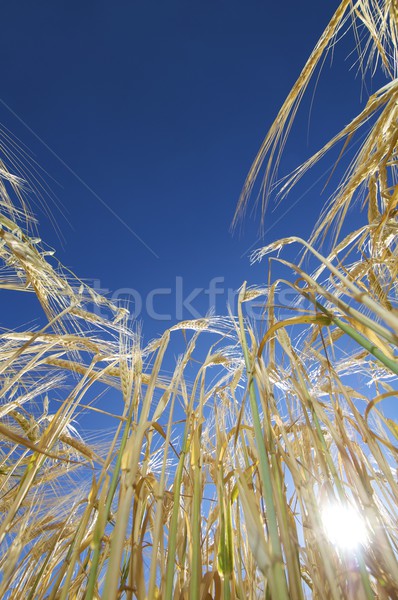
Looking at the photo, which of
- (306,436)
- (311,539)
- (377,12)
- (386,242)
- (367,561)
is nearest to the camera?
(367,561)

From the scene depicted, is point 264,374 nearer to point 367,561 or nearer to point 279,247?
point 367,561

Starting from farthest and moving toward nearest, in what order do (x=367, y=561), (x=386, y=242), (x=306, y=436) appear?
(x=386, y=242) < (x=306, y=436) < (x=367, y=561)

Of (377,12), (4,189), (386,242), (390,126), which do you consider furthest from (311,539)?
(377,12)

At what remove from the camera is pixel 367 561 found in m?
0.54

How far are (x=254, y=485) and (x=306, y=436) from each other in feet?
0.63

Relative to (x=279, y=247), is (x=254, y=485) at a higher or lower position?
lower

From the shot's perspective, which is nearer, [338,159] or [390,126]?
[338,159]

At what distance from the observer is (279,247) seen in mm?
949

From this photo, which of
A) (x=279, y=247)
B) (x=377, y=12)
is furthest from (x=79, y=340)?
(x=377, y=12)

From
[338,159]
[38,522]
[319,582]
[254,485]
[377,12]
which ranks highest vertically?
[377,12]

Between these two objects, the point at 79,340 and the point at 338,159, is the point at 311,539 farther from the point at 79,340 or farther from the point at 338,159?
the point at 79,340

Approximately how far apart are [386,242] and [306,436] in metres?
0.56

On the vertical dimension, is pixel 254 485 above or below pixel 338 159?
below

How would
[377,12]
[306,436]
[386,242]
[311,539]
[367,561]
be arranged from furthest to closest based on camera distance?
[377,12] < [386,242] < [306,436] < [311,539] < [367,561]
